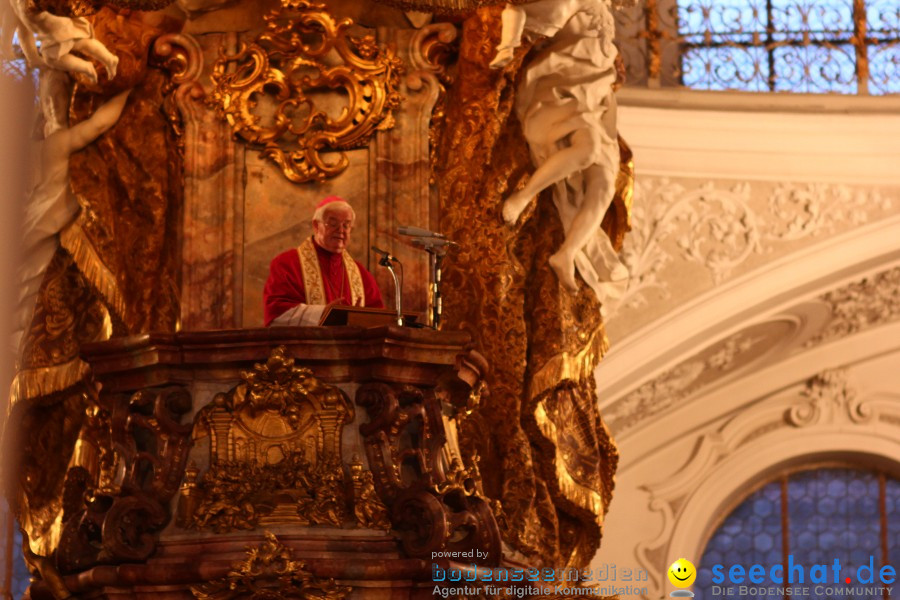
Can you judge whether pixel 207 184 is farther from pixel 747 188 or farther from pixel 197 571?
pixel 747 188

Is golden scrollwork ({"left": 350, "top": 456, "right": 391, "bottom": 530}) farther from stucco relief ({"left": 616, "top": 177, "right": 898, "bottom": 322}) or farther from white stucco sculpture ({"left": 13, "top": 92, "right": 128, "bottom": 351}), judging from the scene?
stucco relief ({"left": 616, "top": 177, "right": 898, "bottom": 322})

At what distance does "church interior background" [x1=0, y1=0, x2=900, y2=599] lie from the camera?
493 cm

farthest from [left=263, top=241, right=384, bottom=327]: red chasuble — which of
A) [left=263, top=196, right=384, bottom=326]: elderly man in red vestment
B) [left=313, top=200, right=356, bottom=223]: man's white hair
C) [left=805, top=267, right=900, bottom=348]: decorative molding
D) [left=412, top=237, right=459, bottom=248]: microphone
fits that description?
[left=805, top=267, right=900, bottom=348]: decorative molding

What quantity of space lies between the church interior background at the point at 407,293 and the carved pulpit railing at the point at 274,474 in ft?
0.03

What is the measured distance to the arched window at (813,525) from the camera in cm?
1078

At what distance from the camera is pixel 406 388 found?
16.8ft

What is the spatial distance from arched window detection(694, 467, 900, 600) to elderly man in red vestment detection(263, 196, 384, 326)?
5547mm

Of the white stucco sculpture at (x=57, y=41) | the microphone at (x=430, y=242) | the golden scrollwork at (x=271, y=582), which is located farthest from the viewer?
the white stucco sculpture at (x=57, y=41)

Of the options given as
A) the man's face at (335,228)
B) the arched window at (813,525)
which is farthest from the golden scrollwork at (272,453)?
the arched window at (813,525)

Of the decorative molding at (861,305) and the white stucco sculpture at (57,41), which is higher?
the decorative molding at (861,305)

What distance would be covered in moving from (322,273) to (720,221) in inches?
180

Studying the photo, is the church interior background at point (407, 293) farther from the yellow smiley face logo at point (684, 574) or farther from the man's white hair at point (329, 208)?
A: the yellow smiley face logo at point (684, 574)

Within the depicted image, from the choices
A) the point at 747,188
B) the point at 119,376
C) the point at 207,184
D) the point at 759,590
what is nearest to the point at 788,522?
the point at 759,590

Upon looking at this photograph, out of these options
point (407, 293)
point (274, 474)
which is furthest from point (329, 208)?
point (274, 474)
